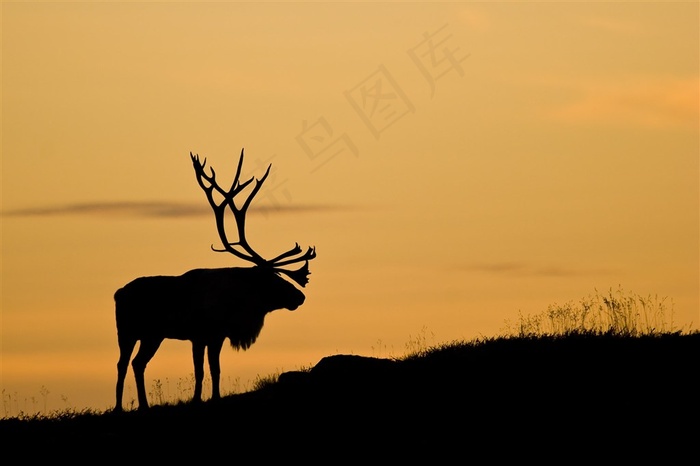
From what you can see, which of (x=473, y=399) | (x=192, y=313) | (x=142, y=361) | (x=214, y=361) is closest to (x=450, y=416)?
(x=473, y=399)

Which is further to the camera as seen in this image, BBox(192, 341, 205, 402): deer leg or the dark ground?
BBox(192, 341, 205, 402): deer leg

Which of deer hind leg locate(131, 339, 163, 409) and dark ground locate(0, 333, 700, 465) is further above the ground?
deer hind leg locate(131, 339, 163, 409)

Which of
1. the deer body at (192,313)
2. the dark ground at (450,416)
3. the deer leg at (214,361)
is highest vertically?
the deer body at (192,313)

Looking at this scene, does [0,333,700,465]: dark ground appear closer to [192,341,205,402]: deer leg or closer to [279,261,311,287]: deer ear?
[192,341,205,402]: deer leg

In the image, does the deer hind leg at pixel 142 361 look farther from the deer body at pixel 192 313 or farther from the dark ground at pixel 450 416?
the dark ground at pixel 450 416

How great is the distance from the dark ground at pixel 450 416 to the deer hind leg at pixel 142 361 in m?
2.01

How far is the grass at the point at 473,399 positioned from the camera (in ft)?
47.3

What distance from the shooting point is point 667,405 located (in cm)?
1470

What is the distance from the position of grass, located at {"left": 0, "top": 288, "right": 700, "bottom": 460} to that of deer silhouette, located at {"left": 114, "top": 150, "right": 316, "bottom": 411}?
1.62m

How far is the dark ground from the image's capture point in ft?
45.2

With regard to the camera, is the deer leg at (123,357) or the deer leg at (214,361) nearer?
the deer leg at (214,361)

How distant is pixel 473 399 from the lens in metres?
15.4

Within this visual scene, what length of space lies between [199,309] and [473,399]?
248 inches

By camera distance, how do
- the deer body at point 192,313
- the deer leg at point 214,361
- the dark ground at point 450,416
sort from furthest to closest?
the deer body at point 192,313
the deer leg at point 214,361
the dark ground at point 450,416
